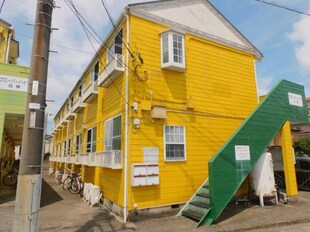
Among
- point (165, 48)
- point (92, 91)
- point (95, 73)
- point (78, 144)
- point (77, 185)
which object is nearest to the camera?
point (165, 48)

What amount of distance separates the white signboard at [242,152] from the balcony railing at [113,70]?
4897mm

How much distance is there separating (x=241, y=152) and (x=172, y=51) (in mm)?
4388

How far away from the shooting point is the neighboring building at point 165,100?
7980mm

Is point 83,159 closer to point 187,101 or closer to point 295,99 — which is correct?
point 187,101

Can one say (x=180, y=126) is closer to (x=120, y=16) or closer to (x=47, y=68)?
(x=120, y=16)

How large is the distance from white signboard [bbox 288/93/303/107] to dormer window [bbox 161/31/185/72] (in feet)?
16.6

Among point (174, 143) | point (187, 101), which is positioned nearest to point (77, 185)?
point (174, 143)

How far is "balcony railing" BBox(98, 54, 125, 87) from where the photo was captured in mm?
8453

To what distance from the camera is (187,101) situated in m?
9.29

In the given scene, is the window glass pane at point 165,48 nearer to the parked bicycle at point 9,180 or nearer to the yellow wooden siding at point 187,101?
the yellow wooden siding at point 187,101

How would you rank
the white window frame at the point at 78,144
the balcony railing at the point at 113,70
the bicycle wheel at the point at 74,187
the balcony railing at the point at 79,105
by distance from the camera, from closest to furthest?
the balcony railing at the point at 113,70 < the bicycle wheel at the point at 74,187 < the balcony railing at the point at 79,105 < the white window frame at the point at 78,144

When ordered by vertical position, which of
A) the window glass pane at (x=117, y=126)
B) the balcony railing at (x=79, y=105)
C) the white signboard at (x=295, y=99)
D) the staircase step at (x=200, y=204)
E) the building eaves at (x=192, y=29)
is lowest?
the staircase step at (x=200, y=204)

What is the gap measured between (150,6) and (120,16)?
129 centimetres

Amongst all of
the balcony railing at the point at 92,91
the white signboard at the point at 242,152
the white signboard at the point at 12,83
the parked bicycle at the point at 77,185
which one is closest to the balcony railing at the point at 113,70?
the balcony railing at the point at 92,91
